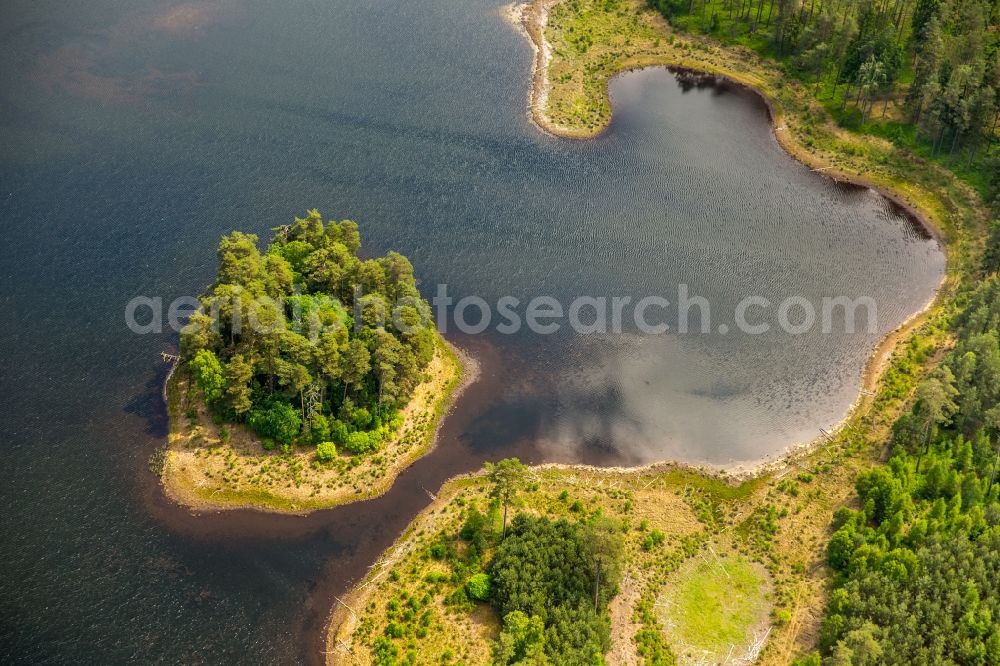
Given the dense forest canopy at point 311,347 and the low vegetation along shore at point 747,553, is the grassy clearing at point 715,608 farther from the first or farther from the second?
the dense forest canopy at point 311,347

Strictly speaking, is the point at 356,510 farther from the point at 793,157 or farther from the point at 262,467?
the point at 793,157

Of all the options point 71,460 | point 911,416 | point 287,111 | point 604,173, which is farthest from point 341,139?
point 911,416

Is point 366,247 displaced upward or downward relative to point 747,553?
upward

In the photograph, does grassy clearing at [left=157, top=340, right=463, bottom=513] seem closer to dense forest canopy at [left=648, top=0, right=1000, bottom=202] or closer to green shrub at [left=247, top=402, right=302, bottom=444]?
green shrub at [left=247, top=402, right=302, bottom=444]

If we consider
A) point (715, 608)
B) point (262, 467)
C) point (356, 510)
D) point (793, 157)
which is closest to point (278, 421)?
point (262, 467)

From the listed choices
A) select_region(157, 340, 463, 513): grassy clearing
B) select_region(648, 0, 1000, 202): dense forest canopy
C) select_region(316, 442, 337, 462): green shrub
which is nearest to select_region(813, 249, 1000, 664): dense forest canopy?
select_region(157, 340, 463, 513): grassy clearing
